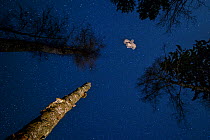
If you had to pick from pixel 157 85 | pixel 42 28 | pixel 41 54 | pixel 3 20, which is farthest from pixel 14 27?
pixel 157 85

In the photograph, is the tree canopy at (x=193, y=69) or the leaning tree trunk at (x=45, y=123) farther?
the tree canopy at (x=193, y=69)

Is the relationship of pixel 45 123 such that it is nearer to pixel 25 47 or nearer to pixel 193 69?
pixel 25 47

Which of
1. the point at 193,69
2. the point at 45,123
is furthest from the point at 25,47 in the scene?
the point at 193,69

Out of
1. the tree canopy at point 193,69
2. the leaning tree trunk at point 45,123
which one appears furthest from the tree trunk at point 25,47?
the tree canopy at point 193,69

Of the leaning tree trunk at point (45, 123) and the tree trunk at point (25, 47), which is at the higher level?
the tree trunk at point (25, 47)

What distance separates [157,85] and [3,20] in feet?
25.0

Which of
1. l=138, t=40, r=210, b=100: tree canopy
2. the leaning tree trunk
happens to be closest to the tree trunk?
the leaning tree trunk

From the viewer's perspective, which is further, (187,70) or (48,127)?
(187,70)

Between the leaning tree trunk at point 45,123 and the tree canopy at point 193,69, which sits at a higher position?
the tree canopy at point 193,69

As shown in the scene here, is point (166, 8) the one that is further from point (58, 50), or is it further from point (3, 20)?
point (3, 20)

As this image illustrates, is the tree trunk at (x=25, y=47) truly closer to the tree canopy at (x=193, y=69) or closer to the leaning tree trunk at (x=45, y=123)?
the leaning tree trunk at (x=45, y=123)

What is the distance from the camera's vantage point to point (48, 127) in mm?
2293

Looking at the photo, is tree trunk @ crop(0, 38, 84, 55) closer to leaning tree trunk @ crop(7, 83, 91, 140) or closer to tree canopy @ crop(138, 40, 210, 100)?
leaning tree trunk @ crop(7, 83, 91, 140)

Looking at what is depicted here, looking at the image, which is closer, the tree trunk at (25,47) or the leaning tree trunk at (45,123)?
the leaning tree trunk at (45,123)
